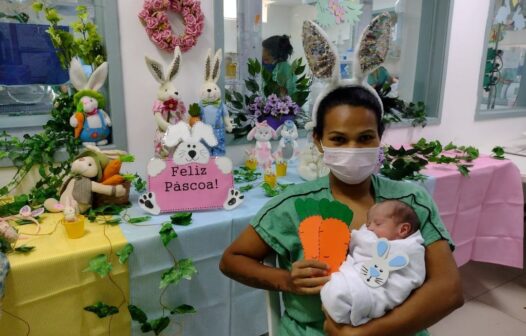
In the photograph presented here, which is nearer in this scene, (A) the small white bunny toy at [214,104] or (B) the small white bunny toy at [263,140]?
(A) the small white bunny toy at [214,104]

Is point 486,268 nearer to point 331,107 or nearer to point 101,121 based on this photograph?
point 331,107

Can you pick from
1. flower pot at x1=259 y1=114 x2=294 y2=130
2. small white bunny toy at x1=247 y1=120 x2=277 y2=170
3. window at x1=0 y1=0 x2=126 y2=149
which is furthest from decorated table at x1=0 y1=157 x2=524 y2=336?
window at x1=0 y1=0 x2=126 y2=149

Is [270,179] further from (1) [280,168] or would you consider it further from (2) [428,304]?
(2) [428,304]

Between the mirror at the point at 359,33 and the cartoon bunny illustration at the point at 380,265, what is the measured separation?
55.7 inches

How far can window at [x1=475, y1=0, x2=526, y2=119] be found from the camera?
119 inches

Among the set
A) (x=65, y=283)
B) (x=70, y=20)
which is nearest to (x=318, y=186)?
(x=65, y=283)

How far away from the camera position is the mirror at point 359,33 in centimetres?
220

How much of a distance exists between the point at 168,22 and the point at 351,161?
1.16 m

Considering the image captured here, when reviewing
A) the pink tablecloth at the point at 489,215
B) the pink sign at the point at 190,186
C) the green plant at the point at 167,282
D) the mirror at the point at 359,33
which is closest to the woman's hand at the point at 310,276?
the green plant at the point at 167,282

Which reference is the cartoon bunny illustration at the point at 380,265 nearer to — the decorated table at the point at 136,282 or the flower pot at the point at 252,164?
the decorated table at the point at 136,282

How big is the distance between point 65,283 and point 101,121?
28.2 inches

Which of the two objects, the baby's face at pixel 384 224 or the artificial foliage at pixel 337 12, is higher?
the artificial foliage at pixel 337 12

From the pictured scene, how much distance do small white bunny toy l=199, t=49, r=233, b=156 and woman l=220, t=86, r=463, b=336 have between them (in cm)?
82

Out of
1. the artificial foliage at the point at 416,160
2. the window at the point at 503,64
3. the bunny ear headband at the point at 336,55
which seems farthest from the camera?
the window at the point at 503,64
